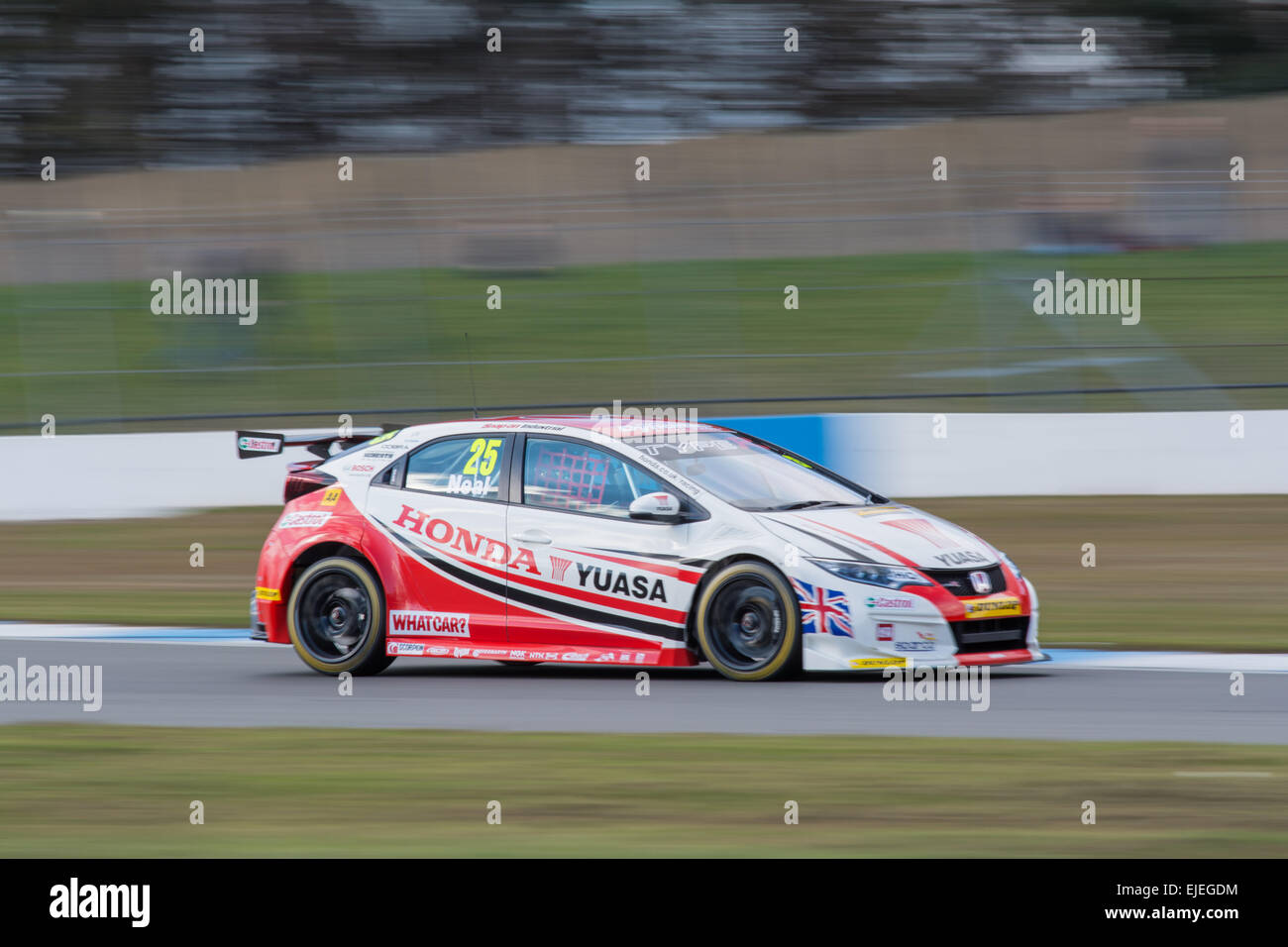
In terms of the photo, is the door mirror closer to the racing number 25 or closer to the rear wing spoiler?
the racing number 25

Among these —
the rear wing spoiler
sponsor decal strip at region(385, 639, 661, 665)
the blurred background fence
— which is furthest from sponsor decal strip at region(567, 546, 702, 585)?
the blurred background fence

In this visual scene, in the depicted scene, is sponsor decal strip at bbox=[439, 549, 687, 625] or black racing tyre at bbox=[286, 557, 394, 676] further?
black racing tyre at bbox=[286, 557, 394, 676]

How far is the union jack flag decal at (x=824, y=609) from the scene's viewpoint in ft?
29.4

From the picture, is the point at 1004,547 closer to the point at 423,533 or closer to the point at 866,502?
the point at 866,502

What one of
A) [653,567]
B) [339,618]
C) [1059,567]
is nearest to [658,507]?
[653,567]

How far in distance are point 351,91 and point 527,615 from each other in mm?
20968

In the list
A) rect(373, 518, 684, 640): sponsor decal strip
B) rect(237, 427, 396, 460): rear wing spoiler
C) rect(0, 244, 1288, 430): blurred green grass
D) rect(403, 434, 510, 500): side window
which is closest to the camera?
rect(373, 518, 684, 640): sponsor decal strip

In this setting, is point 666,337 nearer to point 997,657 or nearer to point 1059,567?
point 1059,567

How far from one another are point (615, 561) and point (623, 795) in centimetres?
281

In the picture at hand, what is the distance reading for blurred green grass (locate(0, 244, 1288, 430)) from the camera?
16.8 metres

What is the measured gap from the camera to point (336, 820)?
6434mm

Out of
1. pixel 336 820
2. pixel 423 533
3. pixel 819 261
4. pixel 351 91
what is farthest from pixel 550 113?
pixel 336 820

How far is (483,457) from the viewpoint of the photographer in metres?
10.1

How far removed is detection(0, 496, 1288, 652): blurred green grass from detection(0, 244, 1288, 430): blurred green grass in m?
1.21
